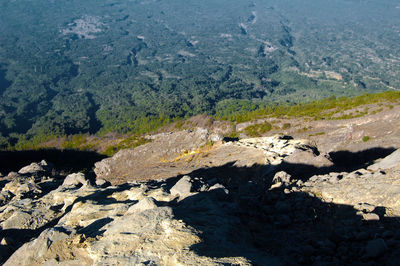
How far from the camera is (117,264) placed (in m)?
7.34

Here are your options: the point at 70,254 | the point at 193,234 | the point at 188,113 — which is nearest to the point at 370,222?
the point at 193,234

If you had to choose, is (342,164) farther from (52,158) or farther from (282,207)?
(52,158)

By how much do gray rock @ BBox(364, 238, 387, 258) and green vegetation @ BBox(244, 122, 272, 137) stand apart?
4579 centimetres

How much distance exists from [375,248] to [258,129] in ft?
161

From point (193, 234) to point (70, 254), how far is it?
3916 millimetres

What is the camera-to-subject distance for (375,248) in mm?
8656

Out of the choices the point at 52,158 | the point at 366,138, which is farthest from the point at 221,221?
the point at 52,158

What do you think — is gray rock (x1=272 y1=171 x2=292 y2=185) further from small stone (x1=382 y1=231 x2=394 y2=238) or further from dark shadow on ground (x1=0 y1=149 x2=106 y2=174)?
dark shadow on ground (x1=0 y1=149 x2=106 y2=174)

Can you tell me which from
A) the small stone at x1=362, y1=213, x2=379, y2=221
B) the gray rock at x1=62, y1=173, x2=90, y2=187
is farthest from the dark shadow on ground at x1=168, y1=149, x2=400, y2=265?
the gray rock at x1=62, y1=173, x2=90, y2=187

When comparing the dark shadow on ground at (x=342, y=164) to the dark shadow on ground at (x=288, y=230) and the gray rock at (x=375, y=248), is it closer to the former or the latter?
the dark shadow on ground at (x=288, y=230)

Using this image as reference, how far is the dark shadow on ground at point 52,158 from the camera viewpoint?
2594 inches

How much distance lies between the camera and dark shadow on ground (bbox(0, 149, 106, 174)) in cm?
6588

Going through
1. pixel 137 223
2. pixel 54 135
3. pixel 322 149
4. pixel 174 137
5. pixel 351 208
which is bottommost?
pixel 54 135

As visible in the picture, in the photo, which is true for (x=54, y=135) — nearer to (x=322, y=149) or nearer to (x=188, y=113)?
(x=188, y=113)
